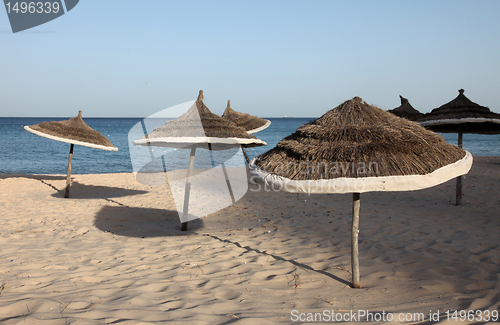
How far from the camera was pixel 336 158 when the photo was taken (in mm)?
2996

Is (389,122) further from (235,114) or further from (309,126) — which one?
(235,114)

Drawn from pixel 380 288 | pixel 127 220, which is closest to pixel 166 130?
pixel 127 220

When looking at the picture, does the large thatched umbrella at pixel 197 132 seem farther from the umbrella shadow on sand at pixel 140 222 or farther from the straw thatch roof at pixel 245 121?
the straw thatch roof at pixel 245 121

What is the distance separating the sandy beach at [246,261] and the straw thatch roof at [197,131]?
5.80 ft

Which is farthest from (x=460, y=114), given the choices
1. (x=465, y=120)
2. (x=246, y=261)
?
(x=246, y=261)

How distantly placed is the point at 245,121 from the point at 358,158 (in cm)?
1069

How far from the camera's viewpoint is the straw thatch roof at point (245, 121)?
1318 cm

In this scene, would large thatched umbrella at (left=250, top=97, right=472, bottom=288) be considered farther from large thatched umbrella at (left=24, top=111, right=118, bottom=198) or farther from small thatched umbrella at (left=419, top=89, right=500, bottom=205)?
large thatched umbrella at (left=24, top=111, right=118, bottom=198)

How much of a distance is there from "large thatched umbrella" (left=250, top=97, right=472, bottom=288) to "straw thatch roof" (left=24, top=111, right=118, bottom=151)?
7.27m

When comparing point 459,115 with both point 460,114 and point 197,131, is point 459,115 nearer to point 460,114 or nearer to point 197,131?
point 460,114

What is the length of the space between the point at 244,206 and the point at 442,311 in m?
5.83

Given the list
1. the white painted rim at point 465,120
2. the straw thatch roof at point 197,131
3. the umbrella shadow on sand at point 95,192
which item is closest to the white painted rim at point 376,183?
the straw thatch roof at point 197,131

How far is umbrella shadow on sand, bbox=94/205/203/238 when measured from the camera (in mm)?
6141

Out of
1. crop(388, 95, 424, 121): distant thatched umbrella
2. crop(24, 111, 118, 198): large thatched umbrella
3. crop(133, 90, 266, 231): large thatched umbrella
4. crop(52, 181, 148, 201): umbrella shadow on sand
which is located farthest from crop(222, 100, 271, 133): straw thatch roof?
crop(133, 90, 266, 231): large thatched umbrella
